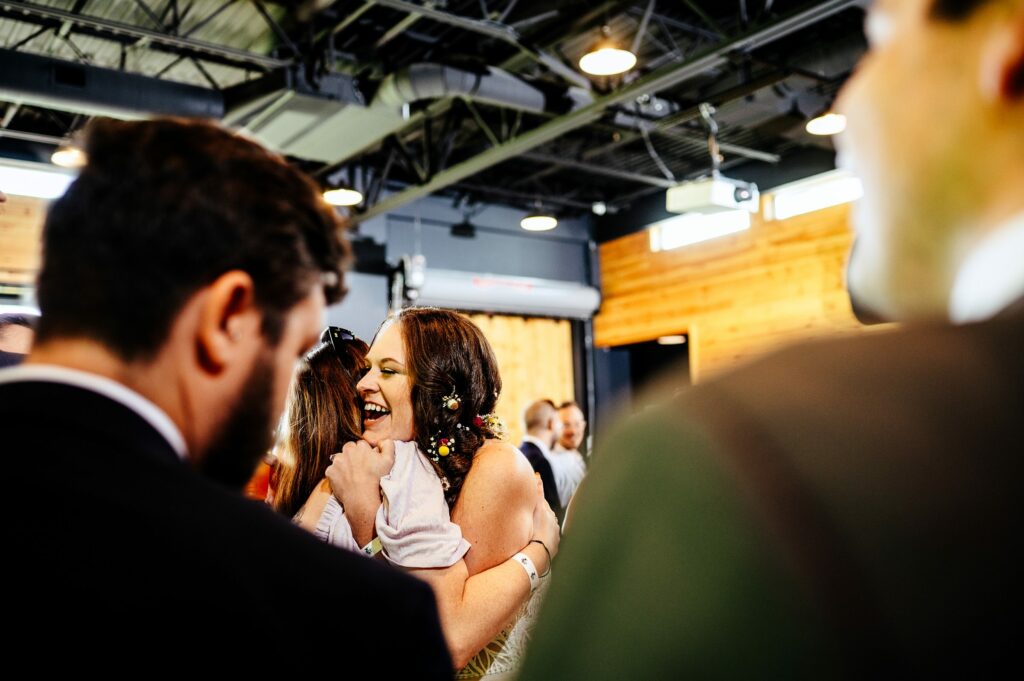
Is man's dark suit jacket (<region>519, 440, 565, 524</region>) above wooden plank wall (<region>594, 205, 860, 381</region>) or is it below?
below

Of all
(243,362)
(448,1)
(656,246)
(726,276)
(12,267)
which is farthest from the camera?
(656,246)

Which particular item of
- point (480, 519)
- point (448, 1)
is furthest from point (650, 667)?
point (448, 1)

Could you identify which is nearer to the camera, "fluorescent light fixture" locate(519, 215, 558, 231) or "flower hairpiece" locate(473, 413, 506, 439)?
"flower hairpiece" locate(473, 413, 506, 439)

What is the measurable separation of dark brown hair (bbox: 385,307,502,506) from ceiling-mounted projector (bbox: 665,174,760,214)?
20.1ft

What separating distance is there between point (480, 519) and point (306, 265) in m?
1.24

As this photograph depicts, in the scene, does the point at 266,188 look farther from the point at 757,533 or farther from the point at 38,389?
the point at 757,533

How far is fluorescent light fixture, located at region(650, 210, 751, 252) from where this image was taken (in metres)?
10.6

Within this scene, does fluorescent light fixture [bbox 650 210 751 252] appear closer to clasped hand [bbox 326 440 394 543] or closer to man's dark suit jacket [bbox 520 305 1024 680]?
clasped hand [bbox 326 440 394 543]

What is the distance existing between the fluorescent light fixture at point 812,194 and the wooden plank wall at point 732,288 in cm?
10

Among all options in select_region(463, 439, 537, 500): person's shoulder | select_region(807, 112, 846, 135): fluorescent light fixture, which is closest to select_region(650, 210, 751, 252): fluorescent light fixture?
select_region(807, 112, 846, 135): fluorescent light fixture

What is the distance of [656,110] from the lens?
8.79 m

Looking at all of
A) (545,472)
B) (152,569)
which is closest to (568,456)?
(545,472)

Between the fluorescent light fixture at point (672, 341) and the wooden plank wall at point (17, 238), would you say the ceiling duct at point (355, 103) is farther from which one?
the fluorescent light fixture at point (672, 341)

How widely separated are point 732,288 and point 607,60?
5.33 meters
